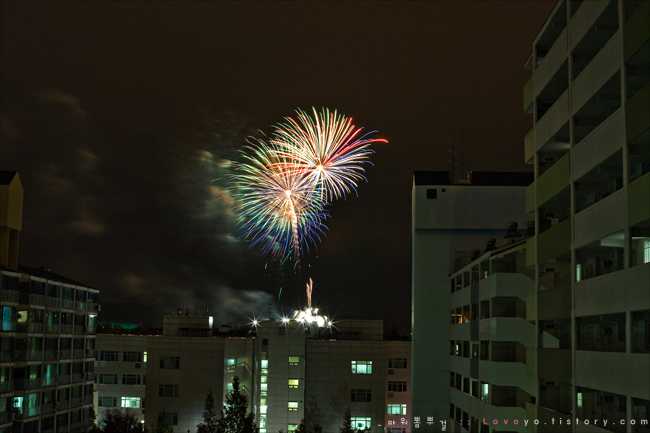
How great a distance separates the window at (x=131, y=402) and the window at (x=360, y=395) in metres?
26.6

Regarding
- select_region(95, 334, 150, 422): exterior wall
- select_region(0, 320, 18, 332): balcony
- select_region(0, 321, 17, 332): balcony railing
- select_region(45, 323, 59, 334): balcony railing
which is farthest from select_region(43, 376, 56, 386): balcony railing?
select_region(95, 334, 150, 422): exterior wall

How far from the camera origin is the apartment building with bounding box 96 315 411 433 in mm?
78062

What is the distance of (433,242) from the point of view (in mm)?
59562

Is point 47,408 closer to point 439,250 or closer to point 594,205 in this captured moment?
point 439,250

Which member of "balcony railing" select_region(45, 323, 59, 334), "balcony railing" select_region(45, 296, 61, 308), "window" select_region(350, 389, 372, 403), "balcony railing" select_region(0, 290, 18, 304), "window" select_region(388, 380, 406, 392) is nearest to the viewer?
"balcony railing" select_region(0, 290, 18, 304)

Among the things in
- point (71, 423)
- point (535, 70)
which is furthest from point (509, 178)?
point (71, 423)

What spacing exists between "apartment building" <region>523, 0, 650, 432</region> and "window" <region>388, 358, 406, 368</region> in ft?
167

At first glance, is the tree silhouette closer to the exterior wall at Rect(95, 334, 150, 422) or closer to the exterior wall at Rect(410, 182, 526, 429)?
the exterior wall at Rect(95, 334, 150, 422)

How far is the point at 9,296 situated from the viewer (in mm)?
50094

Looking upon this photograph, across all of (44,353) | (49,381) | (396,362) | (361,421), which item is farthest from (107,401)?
(396,362)

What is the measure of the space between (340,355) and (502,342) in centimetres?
4121

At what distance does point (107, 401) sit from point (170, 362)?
11301 mm

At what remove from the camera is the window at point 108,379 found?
272 ft

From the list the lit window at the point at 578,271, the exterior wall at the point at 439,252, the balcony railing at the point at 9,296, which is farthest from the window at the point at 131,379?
the lit window at the point at 578,271
